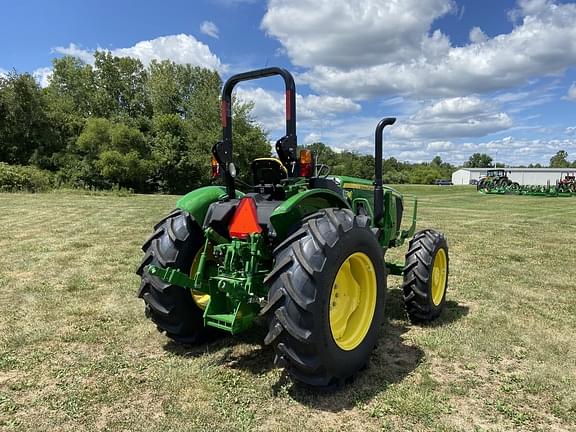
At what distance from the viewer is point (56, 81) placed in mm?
49344

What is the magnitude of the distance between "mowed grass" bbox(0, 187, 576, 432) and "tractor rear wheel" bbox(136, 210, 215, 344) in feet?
0.81

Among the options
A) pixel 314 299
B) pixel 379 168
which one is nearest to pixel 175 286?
pixel 314 299

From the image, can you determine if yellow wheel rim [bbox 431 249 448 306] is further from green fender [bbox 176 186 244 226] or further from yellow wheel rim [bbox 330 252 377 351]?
green fender [bbox 176 186 244 226]

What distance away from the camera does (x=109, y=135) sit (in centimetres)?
3559

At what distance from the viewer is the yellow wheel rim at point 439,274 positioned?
17.5ft

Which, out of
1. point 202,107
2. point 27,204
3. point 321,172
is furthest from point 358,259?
point 202,107

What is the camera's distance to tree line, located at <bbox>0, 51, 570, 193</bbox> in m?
32.8

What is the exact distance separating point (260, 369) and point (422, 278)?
2.02m

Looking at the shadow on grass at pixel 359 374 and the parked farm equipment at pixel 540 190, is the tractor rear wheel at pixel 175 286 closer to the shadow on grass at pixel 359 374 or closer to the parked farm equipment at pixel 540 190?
the shadow on grass at pixel 359 374

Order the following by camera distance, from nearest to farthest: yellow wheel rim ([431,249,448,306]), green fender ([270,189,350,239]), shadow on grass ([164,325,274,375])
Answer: green fender ([270,189,350,239]), shadow on grass ([164,325,274,375]), yellow wheel rim ([431,249,448,306])

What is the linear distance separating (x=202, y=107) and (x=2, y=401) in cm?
4004

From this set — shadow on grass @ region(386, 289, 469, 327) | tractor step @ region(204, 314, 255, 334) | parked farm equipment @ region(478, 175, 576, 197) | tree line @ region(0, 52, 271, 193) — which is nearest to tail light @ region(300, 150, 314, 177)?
tractor step @ region(204, 314, 255, 334)

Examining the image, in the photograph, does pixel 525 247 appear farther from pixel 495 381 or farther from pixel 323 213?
pixel 323 213

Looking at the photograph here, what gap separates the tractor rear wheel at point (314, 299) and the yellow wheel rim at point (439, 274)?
211 cm
